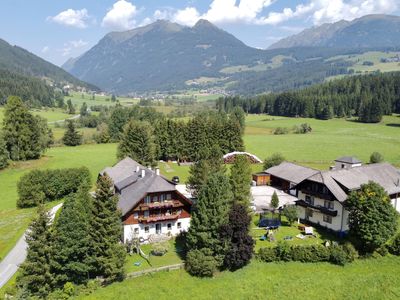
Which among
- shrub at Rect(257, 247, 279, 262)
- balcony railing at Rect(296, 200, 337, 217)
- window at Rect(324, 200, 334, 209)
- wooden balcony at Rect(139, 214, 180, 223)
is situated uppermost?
window at Rect(324, 200, 334, 209)

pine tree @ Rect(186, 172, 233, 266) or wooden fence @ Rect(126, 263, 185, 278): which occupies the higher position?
pine tree @ Rect(186, 172, 233, 266)

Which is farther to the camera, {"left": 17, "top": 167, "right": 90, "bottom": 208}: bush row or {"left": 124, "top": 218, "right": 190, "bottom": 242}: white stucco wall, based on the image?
{"left": 17, "top": 167, "right": 90, "bottom": 208}: bush row

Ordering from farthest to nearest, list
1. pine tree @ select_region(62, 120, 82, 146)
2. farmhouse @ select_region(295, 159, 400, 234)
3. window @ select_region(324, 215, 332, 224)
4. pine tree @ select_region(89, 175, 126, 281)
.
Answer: pine tree @ select_region(62, 120, 82, 146) → window @ select_region(324, 215, 332, 224) → farmhouse @ select_region(295, 159, 400, 234) → pine tree @ select_region(89, 175, 126, 281)

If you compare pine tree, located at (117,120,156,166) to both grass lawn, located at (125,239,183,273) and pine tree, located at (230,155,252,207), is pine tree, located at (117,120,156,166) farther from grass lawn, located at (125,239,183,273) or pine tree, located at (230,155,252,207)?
grass lawn, located at (125,239,183,273)

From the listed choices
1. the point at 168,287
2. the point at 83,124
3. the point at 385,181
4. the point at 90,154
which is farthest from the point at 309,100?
the point at 168,287

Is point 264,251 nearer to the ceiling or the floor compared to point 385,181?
nearer to the floor

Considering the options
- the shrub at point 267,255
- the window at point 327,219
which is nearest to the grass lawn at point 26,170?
the shrub at point 267,255

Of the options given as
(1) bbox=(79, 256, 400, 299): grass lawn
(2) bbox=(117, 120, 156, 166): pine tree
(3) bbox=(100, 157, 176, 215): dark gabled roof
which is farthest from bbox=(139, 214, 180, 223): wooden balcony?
(2) bbox=(117, 120, 156, 166): pine tree

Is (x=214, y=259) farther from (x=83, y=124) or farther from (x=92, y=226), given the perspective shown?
(x=83, y=124)

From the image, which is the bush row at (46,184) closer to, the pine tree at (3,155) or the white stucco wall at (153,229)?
the white stucco wall at (153,229)
